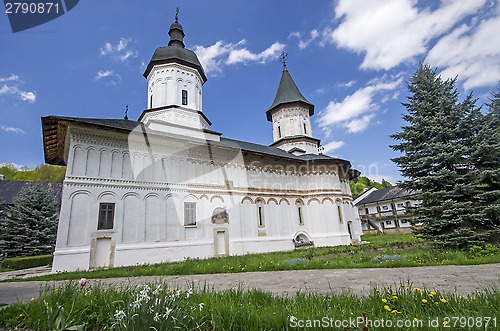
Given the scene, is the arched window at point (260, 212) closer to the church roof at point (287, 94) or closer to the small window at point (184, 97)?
the small window at point (184, 97)

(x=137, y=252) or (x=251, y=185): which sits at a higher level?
(x=251, y=185)

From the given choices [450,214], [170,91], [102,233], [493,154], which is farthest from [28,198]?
[493,154]

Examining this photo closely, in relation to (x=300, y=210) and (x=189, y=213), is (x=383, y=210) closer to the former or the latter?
(x=300, y=210)

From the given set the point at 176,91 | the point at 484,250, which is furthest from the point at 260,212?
the point at 484,250

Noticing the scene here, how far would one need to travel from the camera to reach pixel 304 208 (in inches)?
909

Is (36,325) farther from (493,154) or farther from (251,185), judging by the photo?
(251,185)

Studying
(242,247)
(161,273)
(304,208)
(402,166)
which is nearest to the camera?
(161,273)

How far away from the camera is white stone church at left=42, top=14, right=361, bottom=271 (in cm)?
1362

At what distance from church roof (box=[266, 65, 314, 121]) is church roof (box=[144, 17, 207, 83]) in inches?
398

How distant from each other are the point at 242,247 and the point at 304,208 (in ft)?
24.9

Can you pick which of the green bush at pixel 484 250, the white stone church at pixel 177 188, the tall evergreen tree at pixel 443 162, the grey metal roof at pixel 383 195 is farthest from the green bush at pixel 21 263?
the grey metal roof at pixel 383 195

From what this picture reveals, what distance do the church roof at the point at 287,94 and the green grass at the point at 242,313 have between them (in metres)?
27.4

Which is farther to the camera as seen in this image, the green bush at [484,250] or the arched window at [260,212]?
the arched window at [260,212]

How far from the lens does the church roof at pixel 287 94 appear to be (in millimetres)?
29453
